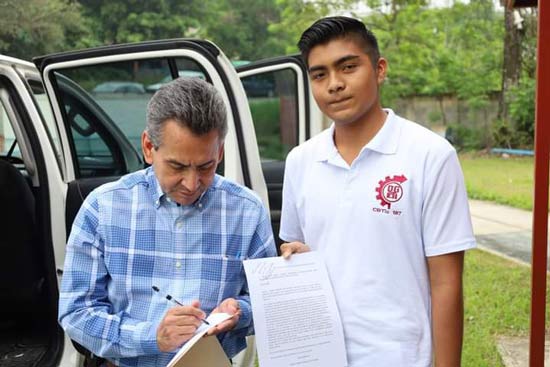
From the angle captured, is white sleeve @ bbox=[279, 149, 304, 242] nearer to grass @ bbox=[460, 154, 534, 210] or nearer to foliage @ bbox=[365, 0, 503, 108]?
grass @ bbox=[460, 154, 534, 210]

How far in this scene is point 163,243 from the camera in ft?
5.90

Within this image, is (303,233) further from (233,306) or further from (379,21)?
(379,21)

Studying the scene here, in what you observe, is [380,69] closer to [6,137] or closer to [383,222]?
[383,222]

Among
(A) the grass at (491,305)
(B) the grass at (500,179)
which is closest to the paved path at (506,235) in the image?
(A) the grass at (491,305)

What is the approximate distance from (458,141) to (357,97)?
18384mm

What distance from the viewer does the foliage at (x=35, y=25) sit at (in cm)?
1753

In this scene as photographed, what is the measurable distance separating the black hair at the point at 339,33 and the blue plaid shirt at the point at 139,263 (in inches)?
19.9

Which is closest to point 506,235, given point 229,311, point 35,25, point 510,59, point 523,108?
point 229,311

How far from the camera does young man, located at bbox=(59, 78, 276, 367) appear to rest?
1.70 metres

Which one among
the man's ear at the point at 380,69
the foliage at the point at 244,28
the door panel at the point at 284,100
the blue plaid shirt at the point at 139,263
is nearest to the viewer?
the blue plaid shirt at the point at 139,263

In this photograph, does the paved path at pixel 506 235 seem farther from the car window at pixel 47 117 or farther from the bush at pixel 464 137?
the bush at pixel 464 137

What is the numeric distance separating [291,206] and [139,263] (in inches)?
18.9

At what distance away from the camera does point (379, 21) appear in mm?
18438

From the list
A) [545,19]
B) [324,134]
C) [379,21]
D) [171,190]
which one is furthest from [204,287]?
[379,21]
